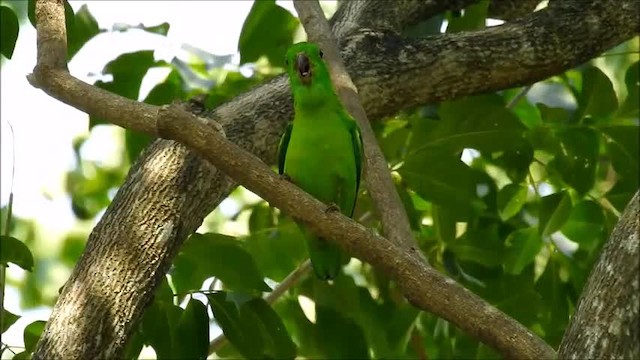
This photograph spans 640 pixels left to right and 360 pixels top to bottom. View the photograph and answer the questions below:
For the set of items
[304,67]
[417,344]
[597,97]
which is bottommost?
[417,344]

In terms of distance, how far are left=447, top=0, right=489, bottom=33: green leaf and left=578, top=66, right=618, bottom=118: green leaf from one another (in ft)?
1.33

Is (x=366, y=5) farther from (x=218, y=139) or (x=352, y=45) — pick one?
(x=218, y=139)

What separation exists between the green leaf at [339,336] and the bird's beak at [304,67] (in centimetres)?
81

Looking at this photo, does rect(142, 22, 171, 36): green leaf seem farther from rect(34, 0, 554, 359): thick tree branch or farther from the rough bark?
the rough bark

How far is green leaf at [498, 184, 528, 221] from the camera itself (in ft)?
10.8

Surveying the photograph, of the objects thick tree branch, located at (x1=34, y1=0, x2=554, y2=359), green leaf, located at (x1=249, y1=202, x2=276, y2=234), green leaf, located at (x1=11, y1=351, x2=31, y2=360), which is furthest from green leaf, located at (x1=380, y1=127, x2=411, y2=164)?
green leaf, located at (x1=11, y1=351, x2=31, y2=360)

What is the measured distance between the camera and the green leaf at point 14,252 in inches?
106

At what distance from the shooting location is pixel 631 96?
3369 millimetres

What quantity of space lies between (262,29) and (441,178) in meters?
0.78

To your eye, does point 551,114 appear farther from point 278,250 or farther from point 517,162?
point 278,250

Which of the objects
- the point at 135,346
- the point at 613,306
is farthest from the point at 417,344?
the point at 613,306

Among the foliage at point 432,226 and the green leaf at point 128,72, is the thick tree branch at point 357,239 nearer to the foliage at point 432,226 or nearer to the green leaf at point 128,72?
the foliage at point 432,226

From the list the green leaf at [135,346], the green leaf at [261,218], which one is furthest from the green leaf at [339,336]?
the green leaf at [135,346]

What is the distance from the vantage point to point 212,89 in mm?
3400
